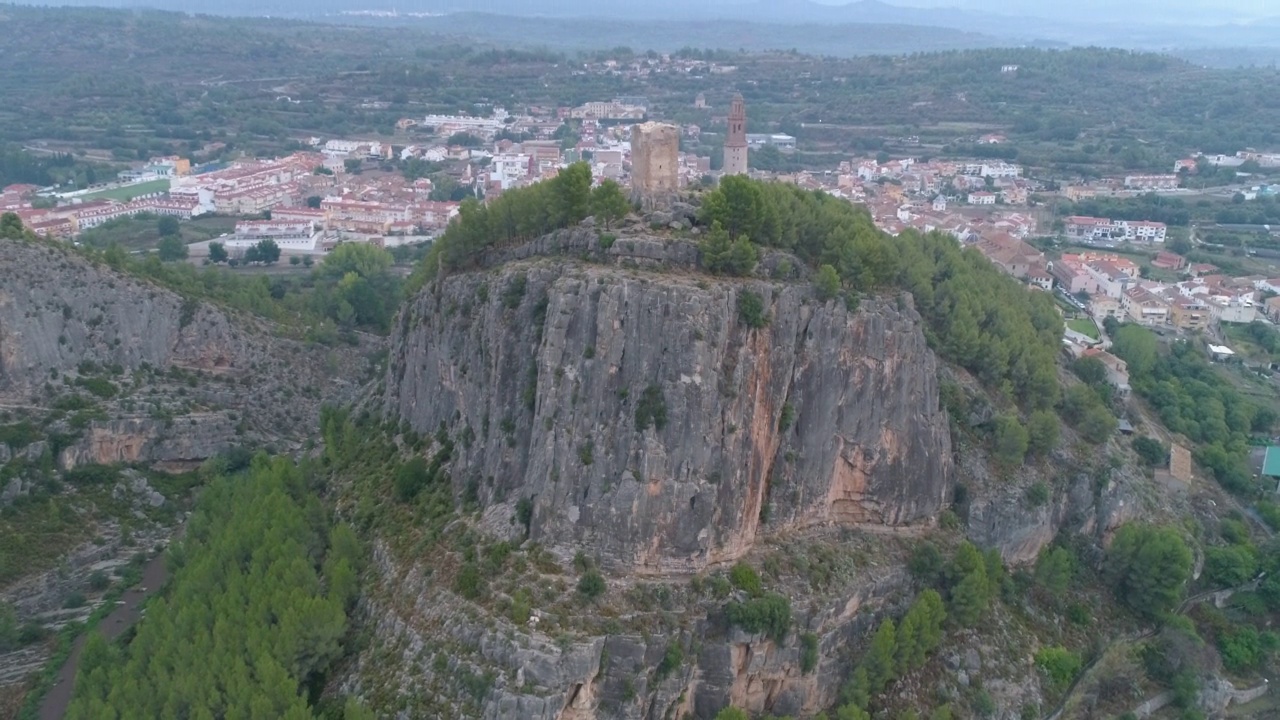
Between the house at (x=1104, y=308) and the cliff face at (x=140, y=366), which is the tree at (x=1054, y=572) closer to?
the cliff face at (x=140, y=366)

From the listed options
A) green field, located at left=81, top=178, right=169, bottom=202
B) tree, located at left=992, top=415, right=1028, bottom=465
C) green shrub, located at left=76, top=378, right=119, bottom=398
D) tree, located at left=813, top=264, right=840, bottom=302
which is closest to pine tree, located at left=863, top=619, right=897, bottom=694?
tree, located at left=992, top=415, right=1028, bottom=465

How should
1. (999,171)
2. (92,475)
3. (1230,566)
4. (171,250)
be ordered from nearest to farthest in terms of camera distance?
(1230,566)
(92,475)
(171,250)
(999,171)

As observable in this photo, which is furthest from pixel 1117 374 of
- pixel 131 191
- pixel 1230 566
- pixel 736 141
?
pixel 131 191

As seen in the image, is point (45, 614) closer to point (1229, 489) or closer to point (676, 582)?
point (676, 582)

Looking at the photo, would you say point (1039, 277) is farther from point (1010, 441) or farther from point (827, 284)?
point (827, 284)

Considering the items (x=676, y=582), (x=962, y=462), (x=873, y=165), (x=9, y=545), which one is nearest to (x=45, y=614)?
(x=9, y=545)
